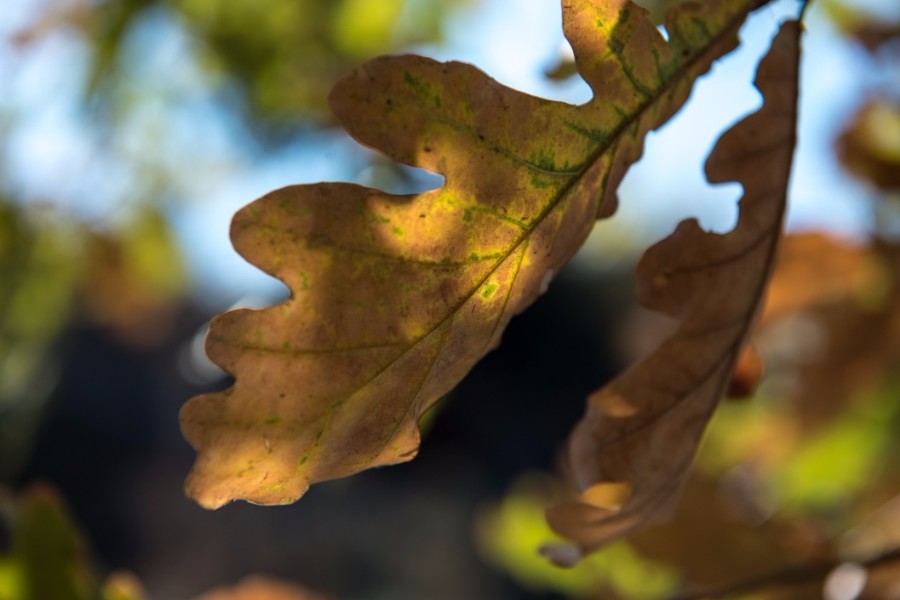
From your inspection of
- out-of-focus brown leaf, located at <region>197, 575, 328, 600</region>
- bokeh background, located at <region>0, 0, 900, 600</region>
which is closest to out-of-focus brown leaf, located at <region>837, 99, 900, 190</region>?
bokeh background, located at <region>0, 0, 900, 600</region>

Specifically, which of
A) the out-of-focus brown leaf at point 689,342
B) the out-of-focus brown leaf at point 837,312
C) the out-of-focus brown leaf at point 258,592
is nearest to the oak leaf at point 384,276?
the out-of-focus brown leaf at point 689,342

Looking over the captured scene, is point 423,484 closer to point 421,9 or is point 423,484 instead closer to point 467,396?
point 467,396

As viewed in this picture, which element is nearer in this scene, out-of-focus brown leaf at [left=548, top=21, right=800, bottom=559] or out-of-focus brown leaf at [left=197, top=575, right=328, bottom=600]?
out-of-focus brown leaf at [left=548, top=21, right=800, bottom=559]

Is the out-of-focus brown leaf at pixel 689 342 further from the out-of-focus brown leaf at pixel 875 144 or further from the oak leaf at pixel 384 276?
the out-of-focus brown leaf at pixel 875 144

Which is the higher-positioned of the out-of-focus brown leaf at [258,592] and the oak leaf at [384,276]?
the oak leaf at [384,276]

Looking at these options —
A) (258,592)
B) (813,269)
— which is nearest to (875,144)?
(813,269)

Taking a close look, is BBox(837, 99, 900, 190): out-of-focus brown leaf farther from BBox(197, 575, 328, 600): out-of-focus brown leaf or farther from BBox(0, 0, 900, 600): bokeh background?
BBox(197, 575, 328, 600): out-of-focus brown leaf

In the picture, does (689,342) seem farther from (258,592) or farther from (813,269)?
(813,269)
